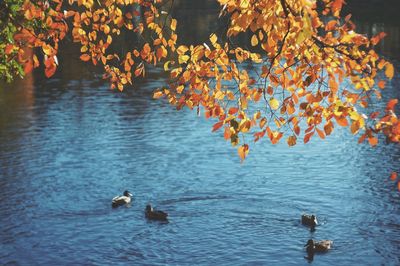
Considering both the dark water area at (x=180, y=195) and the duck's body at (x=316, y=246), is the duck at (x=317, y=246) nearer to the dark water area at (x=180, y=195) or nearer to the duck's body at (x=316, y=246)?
the duck's body at (x=316, y=246)

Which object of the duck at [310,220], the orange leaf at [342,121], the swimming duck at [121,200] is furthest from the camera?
the swimming duck at [121,200]

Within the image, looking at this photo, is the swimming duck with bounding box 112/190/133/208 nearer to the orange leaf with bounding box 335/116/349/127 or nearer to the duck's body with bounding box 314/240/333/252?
the duck's body with bounding box 314/240/333/252

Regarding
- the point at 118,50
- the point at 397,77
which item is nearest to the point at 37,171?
the point at 397,77

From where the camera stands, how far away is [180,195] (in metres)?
28.8

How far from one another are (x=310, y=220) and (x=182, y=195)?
6742 millimetres

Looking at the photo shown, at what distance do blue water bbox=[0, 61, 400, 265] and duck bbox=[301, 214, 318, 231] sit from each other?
0.25m

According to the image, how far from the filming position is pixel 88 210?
27.0 meters

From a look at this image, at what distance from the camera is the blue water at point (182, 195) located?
2273 centimetres

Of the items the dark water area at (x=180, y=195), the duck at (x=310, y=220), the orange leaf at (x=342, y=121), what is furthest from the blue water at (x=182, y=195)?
the orange leaf at (x=342, y=121)

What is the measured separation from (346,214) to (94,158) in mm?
15767

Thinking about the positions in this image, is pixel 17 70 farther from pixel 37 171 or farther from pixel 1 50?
pixel 37 171

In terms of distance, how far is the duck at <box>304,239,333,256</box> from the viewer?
71.4ft

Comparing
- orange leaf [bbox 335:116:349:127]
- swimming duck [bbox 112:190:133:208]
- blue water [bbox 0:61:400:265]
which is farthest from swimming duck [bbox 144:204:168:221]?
orange leaf [bbox 335:116:349:127]

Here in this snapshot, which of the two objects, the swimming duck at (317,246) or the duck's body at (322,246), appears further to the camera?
the duck's body at (322,246)
